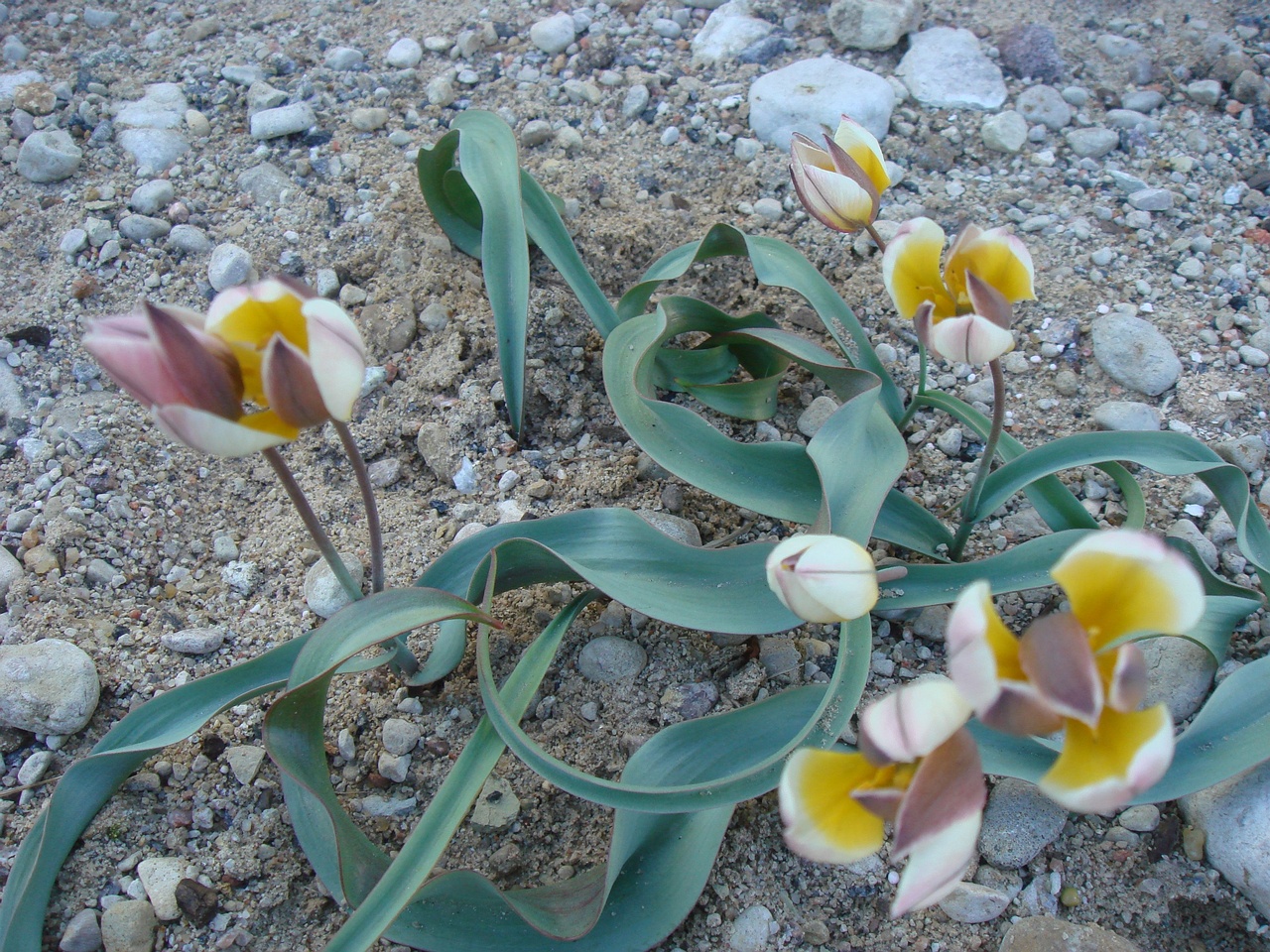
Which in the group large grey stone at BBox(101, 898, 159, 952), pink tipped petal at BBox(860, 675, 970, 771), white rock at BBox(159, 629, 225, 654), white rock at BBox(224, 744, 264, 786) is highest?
pink tipped petal at BBox(860, 675, 970, 771)

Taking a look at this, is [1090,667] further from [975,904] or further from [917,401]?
[917,401]

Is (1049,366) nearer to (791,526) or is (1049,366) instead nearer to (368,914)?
(791,526)

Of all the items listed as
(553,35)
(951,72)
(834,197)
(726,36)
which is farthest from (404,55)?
(834,197)

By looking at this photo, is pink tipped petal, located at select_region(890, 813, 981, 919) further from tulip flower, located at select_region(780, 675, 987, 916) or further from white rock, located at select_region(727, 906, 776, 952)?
white rock, located at select_region(727, 906, 776, 952)

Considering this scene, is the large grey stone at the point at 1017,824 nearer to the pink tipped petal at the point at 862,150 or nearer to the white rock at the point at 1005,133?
the pink tipped petal at the point at 862,150

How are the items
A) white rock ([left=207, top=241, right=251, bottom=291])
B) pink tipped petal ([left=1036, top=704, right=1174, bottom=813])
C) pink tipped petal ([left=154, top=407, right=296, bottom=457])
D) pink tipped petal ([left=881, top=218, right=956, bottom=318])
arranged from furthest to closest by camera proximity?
1. white rock ([left=207, top=241, right=251, bottom=291])
2. pink tipped petal ([left=881, top=218, right=956, bottom=318])
3. pink tipped petal ([left=154, top=407, right=296, bottom=457])
4. pink tipped petal ([left=1036, top=704, right=1174, bottom=813])

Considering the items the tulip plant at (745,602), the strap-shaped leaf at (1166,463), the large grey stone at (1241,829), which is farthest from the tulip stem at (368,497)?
the large grey stone at (1241,829)

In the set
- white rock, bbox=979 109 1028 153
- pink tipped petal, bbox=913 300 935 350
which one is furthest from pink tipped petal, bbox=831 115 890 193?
white rock, bbox=979 109 1028 153
